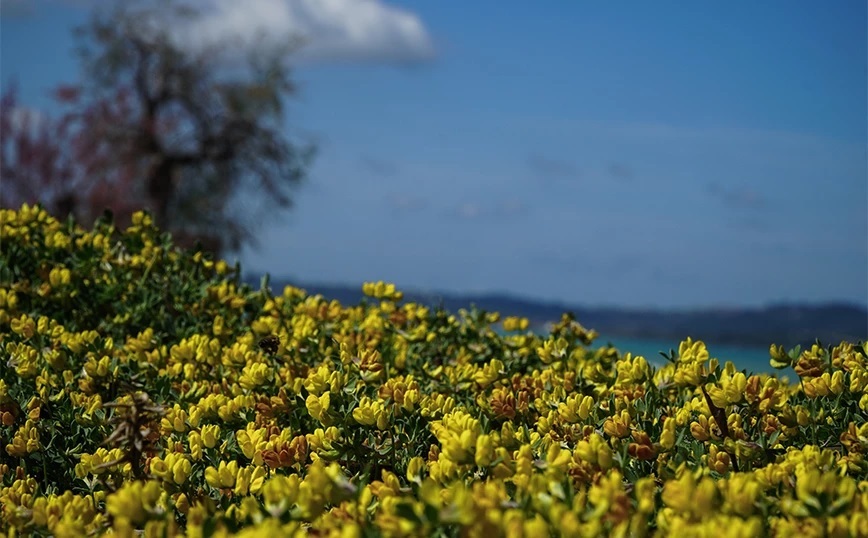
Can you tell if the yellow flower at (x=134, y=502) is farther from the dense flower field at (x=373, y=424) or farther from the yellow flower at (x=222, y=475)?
the yellow flower at (x=222, y=475)

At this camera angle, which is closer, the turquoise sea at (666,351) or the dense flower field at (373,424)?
the dense flower field at (373,424)

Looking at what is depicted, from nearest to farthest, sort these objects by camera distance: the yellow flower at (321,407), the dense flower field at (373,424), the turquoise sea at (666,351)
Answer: the dense flower field at (373,424)
the yellow flower at (321,407)
the turquoise sea at (666,351)

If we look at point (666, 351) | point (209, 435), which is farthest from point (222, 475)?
point (666, 351)

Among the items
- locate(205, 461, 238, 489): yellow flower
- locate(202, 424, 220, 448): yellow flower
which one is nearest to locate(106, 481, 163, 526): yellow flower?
locate(205, 461, 238, 489): yellow flower

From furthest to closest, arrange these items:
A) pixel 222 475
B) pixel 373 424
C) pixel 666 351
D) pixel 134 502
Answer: pixel 666 351
pixel 373 424
pixel 222 475
pixel 134 502

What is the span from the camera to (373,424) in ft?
8.63

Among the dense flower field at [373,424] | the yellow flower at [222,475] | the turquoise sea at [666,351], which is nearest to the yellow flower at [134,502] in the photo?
the dense flower field at [373,424]

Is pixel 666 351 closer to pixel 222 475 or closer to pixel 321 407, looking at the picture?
pixel 321 407

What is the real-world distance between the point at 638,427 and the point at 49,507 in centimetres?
147

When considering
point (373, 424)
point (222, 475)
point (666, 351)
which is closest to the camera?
point (222, 475)

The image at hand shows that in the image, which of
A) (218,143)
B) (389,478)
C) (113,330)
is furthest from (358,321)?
(218,143)

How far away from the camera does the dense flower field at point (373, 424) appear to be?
6.16 feet

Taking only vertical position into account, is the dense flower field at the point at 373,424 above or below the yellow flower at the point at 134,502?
above

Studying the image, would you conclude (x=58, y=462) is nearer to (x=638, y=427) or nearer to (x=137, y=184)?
(x=638, y=427)
